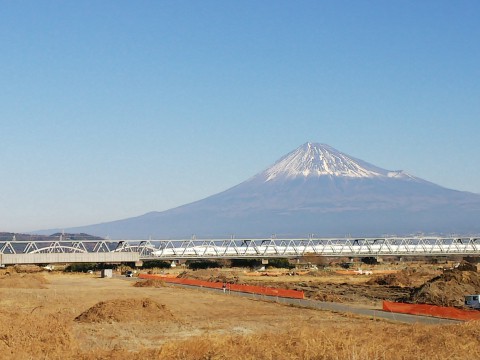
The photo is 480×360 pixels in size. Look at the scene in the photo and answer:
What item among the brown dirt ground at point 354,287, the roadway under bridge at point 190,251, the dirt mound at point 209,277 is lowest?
the brown dirt ground at point 354,287

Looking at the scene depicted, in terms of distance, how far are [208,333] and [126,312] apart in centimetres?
908

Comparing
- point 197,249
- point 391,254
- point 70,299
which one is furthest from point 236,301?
point 391,254

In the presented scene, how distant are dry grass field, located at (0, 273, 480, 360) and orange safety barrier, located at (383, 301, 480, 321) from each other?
596 centimetres

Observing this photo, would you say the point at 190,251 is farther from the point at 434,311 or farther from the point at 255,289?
the point at 434,311

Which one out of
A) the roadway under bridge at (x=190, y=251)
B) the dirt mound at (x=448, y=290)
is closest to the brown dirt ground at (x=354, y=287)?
the dirt mound at (x=448, y=290)

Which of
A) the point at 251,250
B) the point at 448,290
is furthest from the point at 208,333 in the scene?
the point at 251,250

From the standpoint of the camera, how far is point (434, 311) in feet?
168

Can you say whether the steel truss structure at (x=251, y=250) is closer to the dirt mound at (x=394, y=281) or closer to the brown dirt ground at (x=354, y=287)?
the brown dirt ground at (x=354, y=287)

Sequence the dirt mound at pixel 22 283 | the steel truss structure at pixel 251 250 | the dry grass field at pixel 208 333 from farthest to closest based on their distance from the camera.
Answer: the steel truss structure at pixel 251 250
the dirt mound at pixel 22 283
the dry grass field at pixel 208 333

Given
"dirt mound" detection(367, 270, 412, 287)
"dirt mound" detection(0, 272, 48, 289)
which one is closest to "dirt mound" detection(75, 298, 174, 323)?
"dirt mound" detection(0, 272, 48, 289)

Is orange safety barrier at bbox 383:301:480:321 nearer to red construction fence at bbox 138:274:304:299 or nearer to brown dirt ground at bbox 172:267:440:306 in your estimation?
brown dirt ground at bbox 172:267:440:306

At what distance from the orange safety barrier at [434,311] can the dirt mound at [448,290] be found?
7.17 meters

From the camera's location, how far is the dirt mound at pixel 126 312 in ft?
142

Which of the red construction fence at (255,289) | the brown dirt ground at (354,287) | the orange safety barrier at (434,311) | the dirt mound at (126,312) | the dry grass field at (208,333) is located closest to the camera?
the dry grass field at (208,333)
